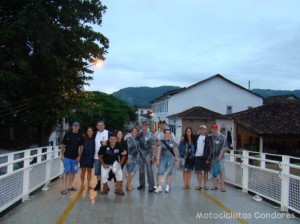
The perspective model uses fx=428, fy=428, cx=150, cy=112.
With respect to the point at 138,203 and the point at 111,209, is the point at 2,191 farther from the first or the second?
the point at 138,203

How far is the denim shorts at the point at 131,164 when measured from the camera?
11.6m

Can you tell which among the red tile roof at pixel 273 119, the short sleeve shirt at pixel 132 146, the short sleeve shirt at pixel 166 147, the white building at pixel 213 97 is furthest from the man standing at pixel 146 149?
the white building at pixel 213 97

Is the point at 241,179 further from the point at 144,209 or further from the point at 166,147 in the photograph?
the point at 144,209

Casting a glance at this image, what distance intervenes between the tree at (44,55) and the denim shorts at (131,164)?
7.69m

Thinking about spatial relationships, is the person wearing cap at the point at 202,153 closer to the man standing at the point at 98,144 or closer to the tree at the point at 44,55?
the man standing at the point at 98,144

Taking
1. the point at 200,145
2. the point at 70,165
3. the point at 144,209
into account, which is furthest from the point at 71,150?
the point at 200,145

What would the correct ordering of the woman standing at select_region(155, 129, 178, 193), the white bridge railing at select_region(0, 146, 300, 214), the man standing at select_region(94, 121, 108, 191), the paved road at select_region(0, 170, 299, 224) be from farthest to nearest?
the woman standing at select_region(155, 129, 178, 193), the man standing at select_region(94, 121, 108, 191), the white bridge railing at select_region(0, 146, 300, 214), the paved road at select_region(0, 170, 299, 224)

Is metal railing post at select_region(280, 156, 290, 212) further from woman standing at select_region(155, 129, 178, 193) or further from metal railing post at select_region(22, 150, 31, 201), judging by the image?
metal railing post at select_region(22, 150, 31, 201)

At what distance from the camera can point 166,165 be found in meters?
11.7

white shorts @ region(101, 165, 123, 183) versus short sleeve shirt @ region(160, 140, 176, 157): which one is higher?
short sleeve shirt @ region(160, 140, 176, 157)

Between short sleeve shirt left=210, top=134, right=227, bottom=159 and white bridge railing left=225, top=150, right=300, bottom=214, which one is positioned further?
short sleeve shirt left=210, top=134, right=227, bottom=159

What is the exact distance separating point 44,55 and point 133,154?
8909mm

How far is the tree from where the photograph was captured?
1783cm

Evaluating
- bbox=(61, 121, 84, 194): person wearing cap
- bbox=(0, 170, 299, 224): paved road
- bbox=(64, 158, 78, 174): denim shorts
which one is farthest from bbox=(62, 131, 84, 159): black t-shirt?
bbox=(0, 170, 299, 224): paved road
